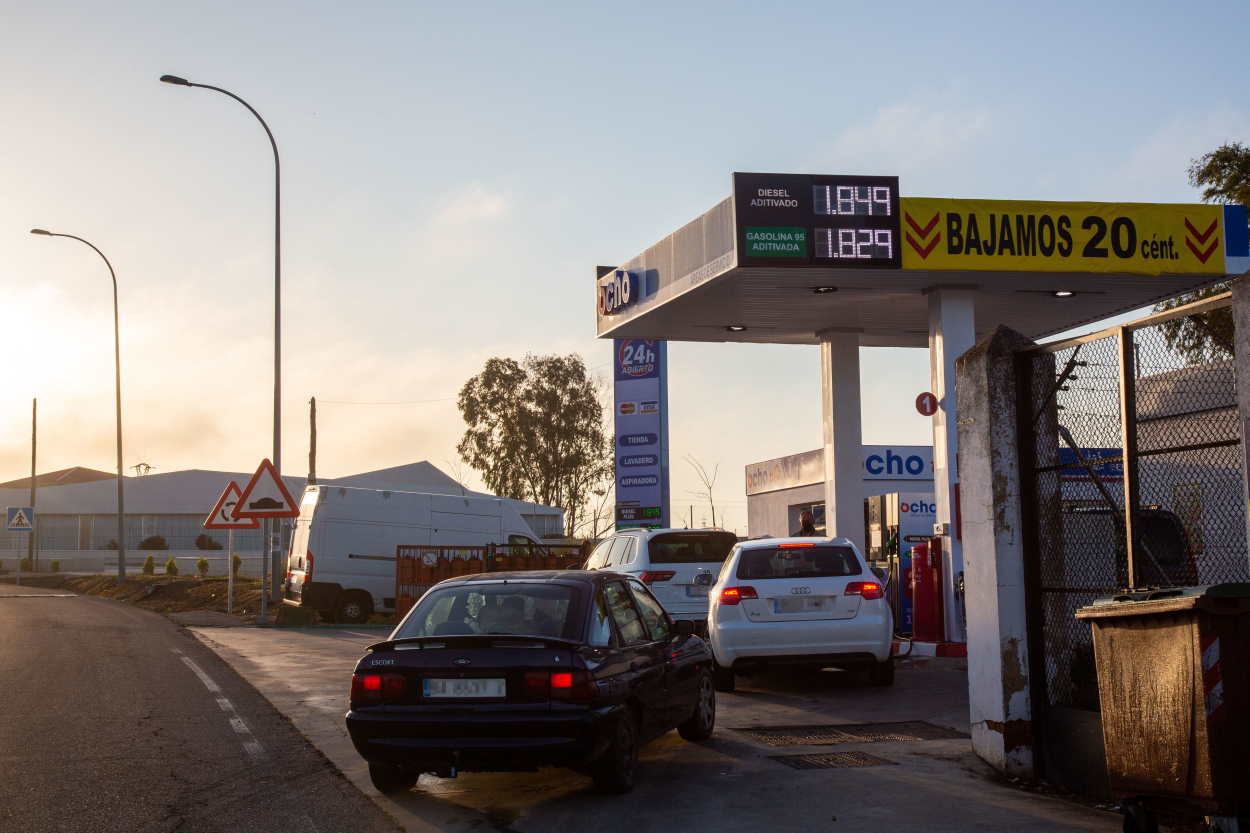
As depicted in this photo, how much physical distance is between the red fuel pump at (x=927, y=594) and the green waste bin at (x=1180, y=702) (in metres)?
11.0

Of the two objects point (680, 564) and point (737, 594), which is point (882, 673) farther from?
point (680, 564)

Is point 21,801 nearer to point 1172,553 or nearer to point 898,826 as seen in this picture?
point 898,826

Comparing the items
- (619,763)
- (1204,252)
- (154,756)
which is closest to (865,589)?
(619,763)

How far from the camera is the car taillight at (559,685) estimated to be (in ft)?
25.3

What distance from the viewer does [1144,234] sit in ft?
58.0

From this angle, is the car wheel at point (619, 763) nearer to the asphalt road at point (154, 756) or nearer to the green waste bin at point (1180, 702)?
the asphalt road at point (154, 756)

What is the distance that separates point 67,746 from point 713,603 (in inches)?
246

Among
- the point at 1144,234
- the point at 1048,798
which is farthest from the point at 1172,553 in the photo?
the point at 1144,234

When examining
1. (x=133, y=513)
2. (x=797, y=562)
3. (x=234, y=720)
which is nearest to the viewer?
(x=234, y=720)

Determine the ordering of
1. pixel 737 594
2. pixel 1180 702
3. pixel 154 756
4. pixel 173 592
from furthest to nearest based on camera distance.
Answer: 1. pixel 173 592
2. pixel 737 594
3. pixel 154 756
4. pixel 1180 702

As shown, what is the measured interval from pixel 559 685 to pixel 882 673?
22.2 ft

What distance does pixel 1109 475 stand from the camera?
8.47 m

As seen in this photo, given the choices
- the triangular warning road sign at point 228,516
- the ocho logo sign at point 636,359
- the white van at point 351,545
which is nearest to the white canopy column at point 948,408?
the ocho logo sign at point 636,359

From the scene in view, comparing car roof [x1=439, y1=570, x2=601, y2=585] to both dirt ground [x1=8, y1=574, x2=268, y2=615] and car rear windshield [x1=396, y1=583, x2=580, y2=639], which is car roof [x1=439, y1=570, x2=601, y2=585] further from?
dirt ground [x1=8, y1=574, x2=268, y2=615]
